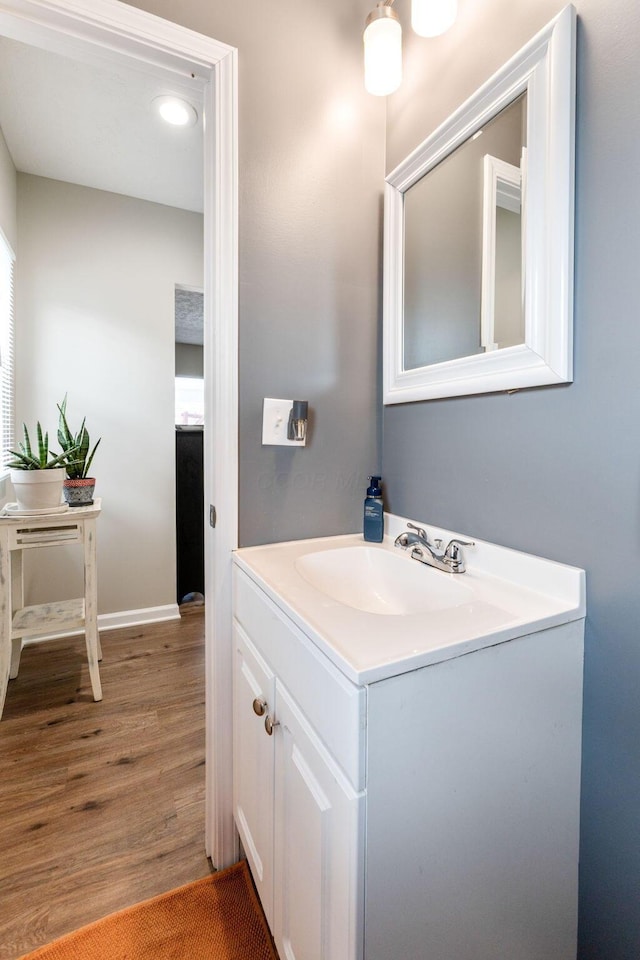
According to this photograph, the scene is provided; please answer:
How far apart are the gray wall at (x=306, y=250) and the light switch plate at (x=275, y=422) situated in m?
0.02

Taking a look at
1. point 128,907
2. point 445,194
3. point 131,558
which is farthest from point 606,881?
point 131,558

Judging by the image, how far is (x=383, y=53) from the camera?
3.42ft

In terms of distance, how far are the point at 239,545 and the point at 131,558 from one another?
1.74m

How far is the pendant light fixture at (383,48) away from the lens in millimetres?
1021

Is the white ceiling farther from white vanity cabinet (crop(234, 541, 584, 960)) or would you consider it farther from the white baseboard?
the white baseboard

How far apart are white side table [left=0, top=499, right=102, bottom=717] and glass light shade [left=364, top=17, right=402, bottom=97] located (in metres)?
1.86

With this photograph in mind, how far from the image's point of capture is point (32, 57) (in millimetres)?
1568

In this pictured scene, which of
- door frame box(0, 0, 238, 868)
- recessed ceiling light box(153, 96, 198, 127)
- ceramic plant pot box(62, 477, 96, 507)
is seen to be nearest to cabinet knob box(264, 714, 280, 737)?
door frame box(0, 0, 238, 868)

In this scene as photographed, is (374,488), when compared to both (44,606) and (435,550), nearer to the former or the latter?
(435,550)

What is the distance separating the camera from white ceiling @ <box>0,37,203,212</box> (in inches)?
64.3

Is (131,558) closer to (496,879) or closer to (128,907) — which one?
(128,907)

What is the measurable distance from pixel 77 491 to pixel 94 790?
1.23m

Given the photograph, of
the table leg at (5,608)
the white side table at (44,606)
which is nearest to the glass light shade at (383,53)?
the white side table at (44,606)

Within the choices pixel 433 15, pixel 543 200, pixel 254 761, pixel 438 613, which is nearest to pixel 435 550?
pixel 438 613
